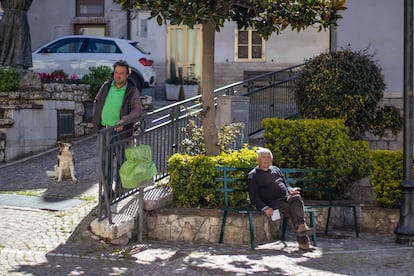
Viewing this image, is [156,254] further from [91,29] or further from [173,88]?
[91,29]

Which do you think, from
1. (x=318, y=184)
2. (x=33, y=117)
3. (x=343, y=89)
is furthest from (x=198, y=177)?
(x=33, y=117)

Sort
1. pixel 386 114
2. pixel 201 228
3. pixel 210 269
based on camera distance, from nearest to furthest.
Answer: pixel 210 269
pixel 201 228
pixel 386 114

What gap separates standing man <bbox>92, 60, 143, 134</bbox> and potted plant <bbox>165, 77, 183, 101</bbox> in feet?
33.8

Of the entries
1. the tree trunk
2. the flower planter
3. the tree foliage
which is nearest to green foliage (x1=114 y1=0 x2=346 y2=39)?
the tree foliage

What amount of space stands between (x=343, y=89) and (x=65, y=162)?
4.33 m

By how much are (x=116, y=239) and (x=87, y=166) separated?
12.5 feet

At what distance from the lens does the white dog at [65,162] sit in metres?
10.1

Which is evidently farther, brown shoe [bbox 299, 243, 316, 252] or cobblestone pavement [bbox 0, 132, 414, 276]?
brown shoe [bbox 299, 243, 316, 252]

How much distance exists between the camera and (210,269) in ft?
22.3

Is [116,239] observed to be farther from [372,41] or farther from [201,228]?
[372,41]

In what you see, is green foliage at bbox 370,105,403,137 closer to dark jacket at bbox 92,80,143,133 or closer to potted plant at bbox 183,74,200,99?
dark jacket at bbox 92,80,143,133

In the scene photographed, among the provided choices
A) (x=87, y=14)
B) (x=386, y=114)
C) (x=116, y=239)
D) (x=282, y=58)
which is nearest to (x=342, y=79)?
(x=386, y=114)

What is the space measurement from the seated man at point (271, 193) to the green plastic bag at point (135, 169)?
3.88ft

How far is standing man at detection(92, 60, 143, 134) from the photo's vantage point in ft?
27.5
